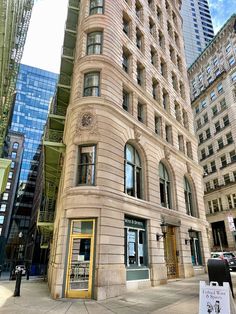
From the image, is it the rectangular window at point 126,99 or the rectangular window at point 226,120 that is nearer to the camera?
the rectangular window at point 126,99

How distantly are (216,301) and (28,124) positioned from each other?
111 m

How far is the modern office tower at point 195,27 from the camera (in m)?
98.1

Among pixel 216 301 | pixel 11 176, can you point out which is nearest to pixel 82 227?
pixel 216 301

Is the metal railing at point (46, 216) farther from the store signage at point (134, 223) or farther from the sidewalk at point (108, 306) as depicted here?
the sidewalk at point (108, 306)

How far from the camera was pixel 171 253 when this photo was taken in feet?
58.2

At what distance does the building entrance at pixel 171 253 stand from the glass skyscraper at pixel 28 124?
90.4 metres

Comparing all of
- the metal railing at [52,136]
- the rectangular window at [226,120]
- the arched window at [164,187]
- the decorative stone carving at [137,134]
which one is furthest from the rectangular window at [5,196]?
the decorative stone carving at [137,134]

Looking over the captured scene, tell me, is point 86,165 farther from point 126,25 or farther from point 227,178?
point 227,178

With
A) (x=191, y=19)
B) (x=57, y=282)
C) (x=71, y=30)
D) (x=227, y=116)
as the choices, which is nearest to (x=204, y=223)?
(x=57, y=282)

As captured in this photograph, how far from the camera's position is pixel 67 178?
1315 centimetres

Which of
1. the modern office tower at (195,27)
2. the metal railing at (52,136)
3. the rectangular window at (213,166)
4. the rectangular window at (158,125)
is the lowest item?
the metal railing at (52,136)

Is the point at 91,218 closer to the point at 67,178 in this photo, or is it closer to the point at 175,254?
the point at 67,178

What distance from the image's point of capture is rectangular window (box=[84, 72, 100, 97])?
15562mm

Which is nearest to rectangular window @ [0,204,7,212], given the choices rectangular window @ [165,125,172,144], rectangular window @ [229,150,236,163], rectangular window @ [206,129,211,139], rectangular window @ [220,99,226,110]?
rectangular window @ [206,129,211,139]
